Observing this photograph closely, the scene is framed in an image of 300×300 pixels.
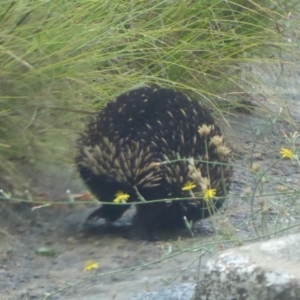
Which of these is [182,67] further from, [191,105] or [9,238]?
[9,238]

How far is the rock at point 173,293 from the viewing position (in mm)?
3094

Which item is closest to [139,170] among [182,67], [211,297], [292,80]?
[182,67]

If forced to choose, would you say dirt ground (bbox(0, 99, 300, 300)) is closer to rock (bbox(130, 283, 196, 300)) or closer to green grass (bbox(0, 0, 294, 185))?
rock (bbox(130, 283, 196, 300))

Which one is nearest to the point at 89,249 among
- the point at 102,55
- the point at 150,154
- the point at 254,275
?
the point at 150,154

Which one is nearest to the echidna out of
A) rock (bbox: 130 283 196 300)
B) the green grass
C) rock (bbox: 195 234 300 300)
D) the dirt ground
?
the dirt ground

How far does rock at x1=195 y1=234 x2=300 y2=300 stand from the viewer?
224cm

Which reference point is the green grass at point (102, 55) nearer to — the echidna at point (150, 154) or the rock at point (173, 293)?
the echidna at point (150, 154)

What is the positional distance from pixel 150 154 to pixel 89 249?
57 cm

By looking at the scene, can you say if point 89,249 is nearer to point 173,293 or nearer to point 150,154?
point 150,154

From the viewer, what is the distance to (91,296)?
11.6 feet

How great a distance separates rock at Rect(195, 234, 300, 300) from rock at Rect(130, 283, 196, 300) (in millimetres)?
624

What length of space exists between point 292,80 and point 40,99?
266 centimetres

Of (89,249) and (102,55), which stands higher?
(102,55)

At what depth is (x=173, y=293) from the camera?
314cm
